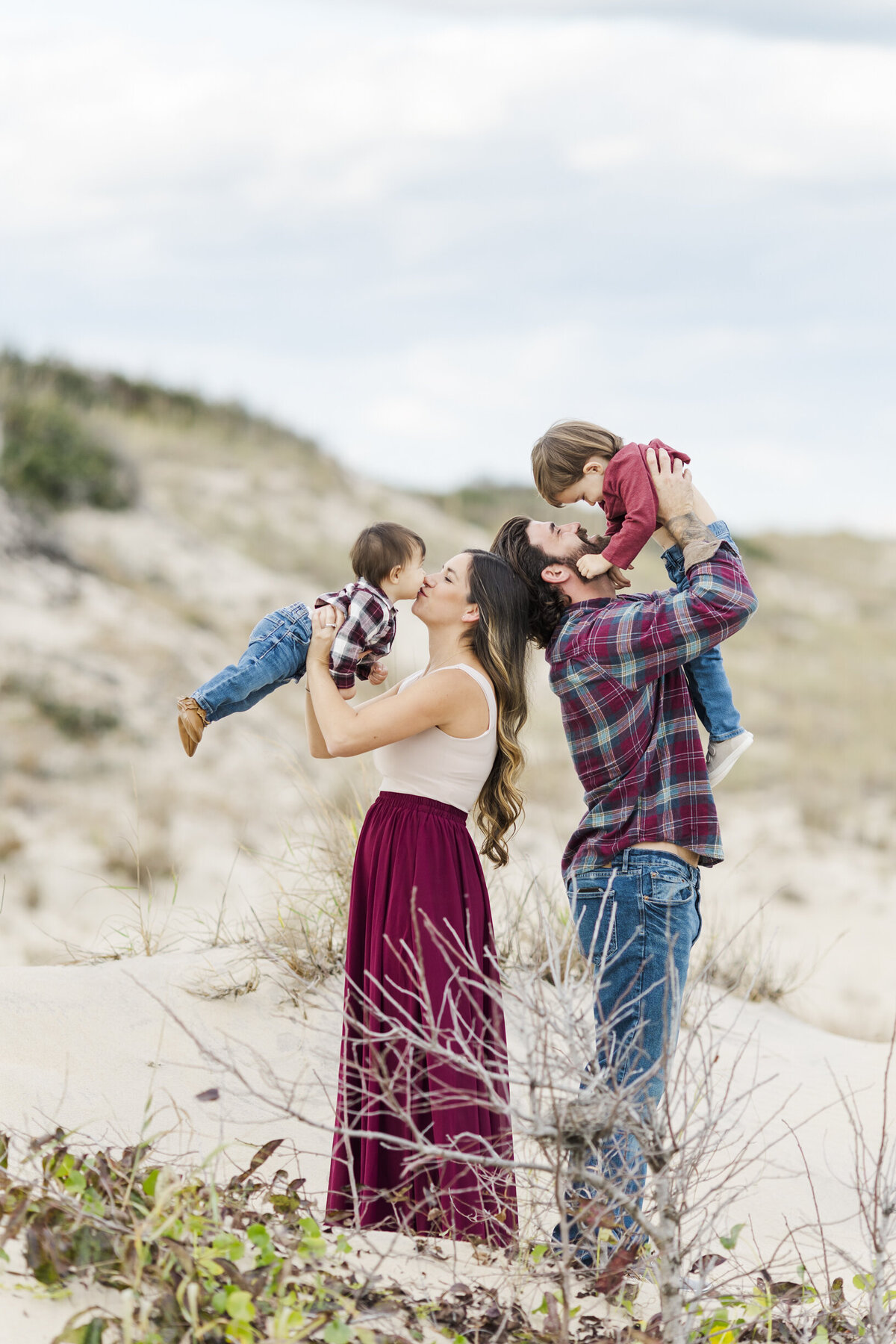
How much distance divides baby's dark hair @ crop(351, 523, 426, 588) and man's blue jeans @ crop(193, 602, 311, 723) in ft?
0.89

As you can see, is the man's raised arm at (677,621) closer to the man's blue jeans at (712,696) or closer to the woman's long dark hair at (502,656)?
the woman's long dark hair at (502,656)

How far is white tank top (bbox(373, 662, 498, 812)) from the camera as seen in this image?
10.2 ft

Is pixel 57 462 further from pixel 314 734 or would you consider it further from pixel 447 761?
pixel 447 761

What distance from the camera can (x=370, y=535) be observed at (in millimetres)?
3473

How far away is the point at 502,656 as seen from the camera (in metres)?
3.16

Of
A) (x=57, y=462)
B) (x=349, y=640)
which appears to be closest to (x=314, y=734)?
(x=349, y=640)

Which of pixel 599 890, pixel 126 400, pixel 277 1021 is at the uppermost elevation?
pixel 126 400

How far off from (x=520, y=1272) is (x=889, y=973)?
25.2ft

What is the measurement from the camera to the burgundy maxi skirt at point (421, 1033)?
2.99m

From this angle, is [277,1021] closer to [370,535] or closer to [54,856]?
[370,535]

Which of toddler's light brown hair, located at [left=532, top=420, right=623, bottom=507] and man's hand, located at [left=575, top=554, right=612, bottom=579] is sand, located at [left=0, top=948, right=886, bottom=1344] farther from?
toddler's light brown hair, located at [left=532, top=420, right=623, bottom=507]

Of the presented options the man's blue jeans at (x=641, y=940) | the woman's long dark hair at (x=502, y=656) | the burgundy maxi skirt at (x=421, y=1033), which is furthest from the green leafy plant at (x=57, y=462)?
the man's blue jeans at (x=641, y=940)

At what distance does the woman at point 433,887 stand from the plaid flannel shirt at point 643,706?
0.71 feet

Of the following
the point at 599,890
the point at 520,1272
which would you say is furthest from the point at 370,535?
the point at 520,1272
